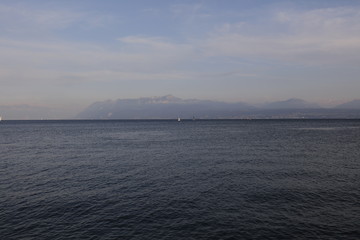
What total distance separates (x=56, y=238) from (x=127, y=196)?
11925 mm

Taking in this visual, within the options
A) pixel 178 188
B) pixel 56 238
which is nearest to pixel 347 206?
pixel 178 188

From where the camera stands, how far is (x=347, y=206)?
30.9m

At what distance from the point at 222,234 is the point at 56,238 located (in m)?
14.0

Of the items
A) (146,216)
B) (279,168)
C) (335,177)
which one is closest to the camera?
(146,216)

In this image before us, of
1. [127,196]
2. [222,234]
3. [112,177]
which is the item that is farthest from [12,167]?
[222,234]

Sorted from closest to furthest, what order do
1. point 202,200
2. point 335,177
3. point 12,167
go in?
1. point 202,200
2. point 335,177
3. point 12,167

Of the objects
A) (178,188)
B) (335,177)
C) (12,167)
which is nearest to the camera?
(178,188)

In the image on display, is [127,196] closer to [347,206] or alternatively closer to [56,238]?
[56,238]

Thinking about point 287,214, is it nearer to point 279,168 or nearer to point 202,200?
point 202,200

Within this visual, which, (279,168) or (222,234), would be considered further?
(279,168)

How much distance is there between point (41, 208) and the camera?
31.4 m

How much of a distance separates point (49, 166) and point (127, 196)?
28.5 m

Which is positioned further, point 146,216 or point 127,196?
point 127,196

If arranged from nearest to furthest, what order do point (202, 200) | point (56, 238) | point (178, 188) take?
point (56, 238) < point (202, 200) < point (178, 188)
